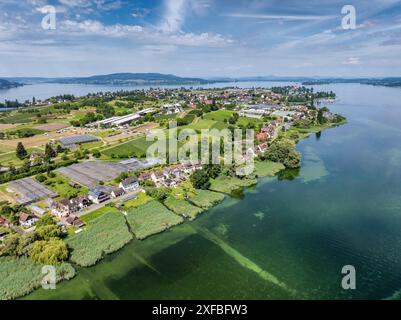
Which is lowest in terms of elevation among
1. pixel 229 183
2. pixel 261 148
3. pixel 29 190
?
pixel 29 190

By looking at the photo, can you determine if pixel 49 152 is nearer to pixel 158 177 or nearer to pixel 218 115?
pixel 158 177

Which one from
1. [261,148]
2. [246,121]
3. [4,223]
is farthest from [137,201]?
[246,121]

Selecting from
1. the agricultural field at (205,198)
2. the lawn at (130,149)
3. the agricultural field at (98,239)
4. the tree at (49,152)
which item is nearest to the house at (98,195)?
the agricultural field at (98,239)

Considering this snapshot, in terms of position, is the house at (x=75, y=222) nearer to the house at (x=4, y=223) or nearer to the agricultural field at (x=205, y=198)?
the house at (x=4, y=223)

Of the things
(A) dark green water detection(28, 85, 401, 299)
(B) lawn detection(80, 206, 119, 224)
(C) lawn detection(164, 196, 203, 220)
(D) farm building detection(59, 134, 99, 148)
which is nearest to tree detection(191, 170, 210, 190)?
(C) lawn detection(164, 196, 203, 220)
